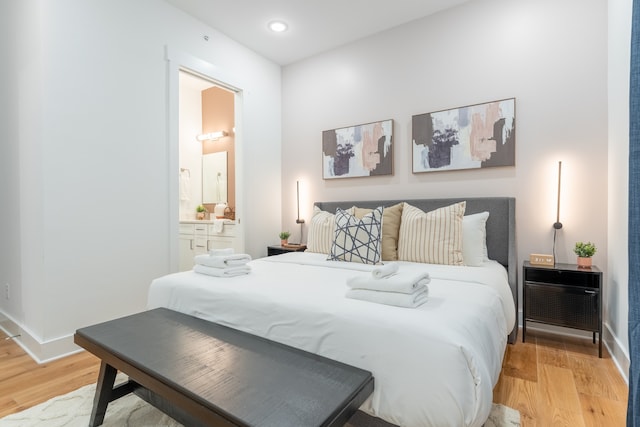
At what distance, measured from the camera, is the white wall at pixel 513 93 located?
2.54m

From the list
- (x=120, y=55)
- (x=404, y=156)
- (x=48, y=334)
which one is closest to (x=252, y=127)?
(x=120, y=55)

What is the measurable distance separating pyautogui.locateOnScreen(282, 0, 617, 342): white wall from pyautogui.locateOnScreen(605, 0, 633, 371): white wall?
150 millimetres

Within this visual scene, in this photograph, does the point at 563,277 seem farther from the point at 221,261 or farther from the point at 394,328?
the point at 221,261

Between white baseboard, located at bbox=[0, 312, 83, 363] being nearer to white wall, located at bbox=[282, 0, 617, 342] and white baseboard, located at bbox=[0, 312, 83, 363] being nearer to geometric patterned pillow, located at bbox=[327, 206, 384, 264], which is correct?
geometric patterned pillow, located at bbox=[327, 206, 384, 264]

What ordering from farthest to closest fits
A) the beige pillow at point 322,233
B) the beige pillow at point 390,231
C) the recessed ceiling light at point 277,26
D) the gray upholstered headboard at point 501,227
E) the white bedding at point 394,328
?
the recessed ceiling light at point 277,26, the beige pillow at point 322,233, the beige pillow at point 390,231, the gray upholstered headboard at point 501,227, the white bedding at point 394,328

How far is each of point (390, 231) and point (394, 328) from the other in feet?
5.66

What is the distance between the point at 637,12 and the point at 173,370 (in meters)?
2.07

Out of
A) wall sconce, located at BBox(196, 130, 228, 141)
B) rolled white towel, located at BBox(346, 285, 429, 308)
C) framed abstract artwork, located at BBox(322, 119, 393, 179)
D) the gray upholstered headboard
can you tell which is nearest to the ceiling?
framed abstract artwork, located at BBox(322, 119, 393, 179)

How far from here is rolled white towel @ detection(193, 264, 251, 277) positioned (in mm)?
2029

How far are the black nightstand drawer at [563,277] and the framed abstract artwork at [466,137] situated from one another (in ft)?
3.05

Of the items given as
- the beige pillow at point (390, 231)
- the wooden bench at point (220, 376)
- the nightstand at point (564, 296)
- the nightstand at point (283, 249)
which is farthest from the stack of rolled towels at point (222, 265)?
the nightstand at point (564, 296)

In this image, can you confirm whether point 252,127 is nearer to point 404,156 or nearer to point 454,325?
point 404,156

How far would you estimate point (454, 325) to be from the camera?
1199mm

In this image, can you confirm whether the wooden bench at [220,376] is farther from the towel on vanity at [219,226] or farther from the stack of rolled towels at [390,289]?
the towel on vanity at [219,226]
